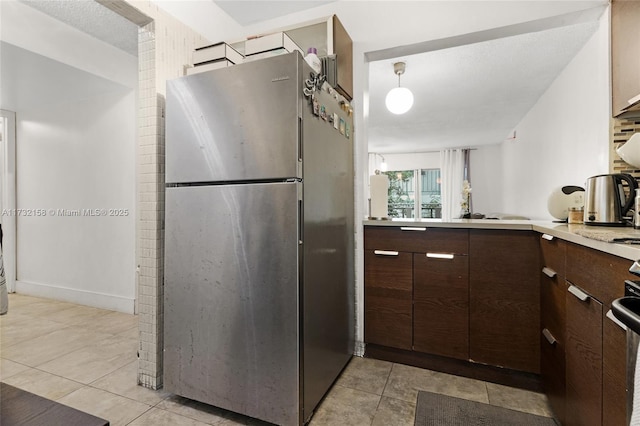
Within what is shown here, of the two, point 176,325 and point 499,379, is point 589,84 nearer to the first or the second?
point 499,379

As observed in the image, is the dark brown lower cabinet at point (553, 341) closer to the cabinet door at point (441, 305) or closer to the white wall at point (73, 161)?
the cabinet door at point (441, 305)

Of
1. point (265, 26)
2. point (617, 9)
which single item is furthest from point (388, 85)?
point (617, 9)

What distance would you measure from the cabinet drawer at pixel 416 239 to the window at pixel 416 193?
21.1 ft

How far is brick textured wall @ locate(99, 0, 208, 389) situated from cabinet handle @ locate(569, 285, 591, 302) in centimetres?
197

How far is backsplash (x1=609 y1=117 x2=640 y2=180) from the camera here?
1677 mm

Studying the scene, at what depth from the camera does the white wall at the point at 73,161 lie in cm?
275

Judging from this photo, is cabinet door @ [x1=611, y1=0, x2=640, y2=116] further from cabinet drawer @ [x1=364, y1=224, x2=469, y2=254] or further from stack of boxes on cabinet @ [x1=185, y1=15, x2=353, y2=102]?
stack of boxes on cabinet @ [x1=185, y1=15, x2=353, y2=102]

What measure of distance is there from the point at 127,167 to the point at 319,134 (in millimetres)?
2473

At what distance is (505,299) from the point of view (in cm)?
181

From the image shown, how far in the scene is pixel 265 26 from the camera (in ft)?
8.09

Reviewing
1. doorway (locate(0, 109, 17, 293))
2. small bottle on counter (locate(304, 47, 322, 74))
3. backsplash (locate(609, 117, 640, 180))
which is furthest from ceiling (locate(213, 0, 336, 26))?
doorway (locate(0, 109, 17, 293))

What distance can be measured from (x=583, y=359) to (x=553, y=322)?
39cm

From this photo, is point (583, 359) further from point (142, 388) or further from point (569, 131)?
point (569, 131)

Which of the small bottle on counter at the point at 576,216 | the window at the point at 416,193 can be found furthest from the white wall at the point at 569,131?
the window at the point at 416,193
